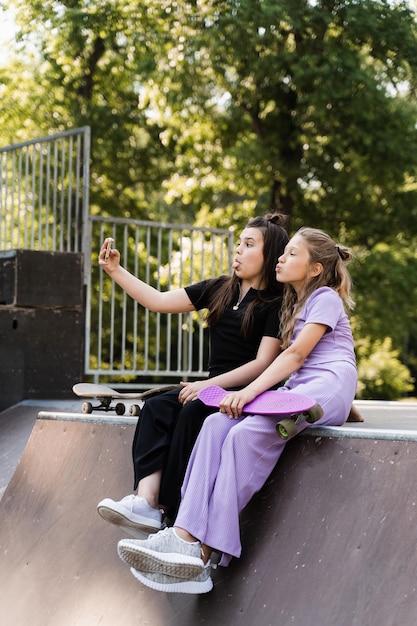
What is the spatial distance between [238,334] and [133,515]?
1075mm

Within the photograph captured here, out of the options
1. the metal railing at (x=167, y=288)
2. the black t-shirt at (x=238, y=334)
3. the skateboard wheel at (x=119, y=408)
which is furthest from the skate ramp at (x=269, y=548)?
the metal railing at (x=167, y=288)

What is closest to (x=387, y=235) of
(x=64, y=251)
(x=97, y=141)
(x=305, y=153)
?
(x=305, y=153)

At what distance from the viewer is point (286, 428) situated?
349 centimetres

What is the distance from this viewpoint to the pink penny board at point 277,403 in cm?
352

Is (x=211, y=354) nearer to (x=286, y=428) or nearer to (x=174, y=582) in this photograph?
(x=286, y=428)

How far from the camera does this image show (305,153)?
757 inches

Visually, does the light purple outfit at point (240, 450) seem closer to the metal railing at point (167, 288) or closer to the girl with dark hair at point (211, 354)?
the girl with dark hair at point (211, 354)

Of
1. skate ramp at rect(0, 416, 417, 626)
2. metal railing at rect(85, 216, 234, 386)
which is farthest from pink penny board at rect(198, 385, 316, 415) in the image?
metal railing at rect(85, 216, 234, 386)

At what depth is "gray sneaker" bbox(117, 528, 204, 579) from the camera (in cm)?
329

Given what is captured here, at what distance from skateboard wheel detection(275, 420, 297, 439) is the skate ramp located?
0.17m

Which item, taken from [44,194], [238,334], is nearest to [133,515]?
[238,334]

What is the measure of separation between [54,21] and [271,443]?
590 inches

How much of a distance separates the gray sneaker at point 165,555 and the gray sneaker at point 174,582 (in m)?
0.03

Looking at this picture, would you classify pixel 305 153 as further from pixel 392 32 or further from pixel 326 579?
pixel 326 579
